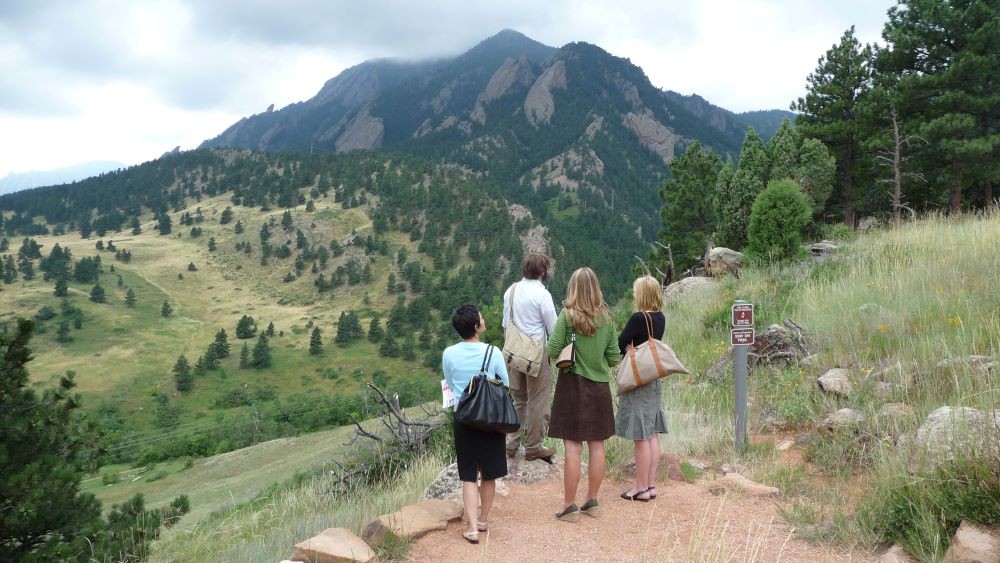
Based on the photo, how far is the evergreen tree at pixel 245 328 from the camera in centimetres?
10412

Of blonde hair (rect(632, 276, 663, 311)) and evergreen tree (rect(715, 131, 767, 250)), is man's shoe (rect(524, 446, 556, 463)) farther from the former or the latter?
evergreen tree (rect(715, 131, 767, 250))

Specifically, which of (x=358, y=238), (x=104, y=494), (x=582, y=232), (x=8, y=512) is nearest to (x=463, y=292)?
(x=358, y=238)

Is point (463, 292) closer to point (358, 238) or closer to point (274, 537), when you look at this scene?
point (358, 238)

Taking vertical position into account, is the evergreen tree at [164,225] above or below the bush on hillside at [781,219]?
above

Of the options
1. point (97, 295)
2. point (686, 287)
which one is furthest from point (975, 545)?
point (97, 295)

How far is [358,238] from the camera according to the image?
431ft

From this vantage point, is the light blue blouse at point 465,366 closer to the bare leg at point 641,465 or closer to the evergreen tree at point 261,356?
the bare leg at point 641,465

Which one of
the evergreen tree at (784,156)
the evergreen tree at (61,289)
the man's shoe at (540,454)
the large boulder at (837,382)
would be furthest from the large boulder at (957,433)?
the evergreen tree at (61,289)

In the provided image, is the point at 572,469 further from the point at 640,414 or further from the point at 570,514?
the point at 640,414

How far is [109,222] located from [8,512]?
17704 centimetres

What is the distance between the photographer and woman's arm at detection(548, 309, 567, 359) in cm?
434

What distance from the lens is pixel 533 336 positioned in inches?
197

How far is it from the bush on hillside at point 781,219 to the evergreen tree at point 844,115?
27.6 feet

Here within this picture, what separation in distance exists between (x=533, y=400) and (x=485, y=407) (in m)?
1.45
